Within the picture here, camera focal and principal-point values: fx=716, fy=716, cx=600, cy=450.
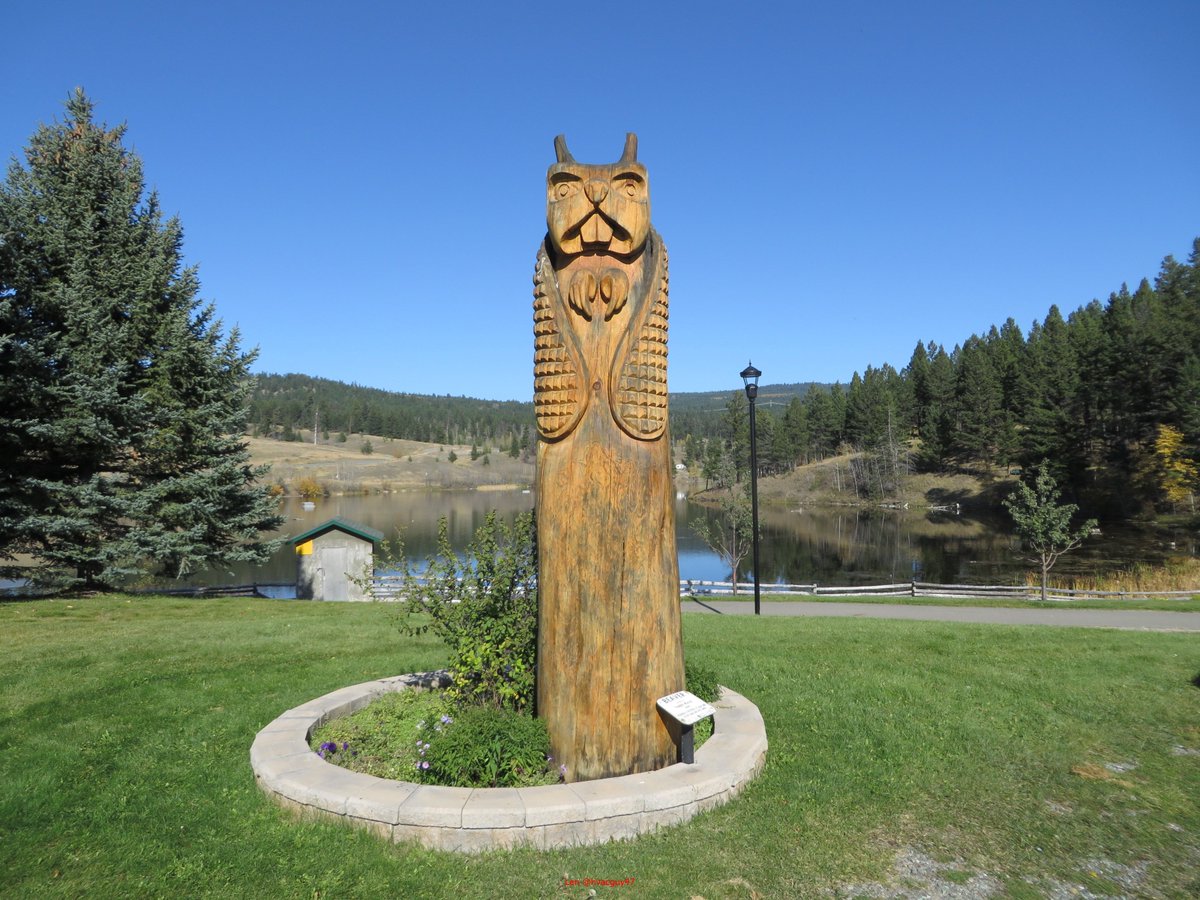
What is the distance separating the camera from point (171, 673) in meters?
8.59

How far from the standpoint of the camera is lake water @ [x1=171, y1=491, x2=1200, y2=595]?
102 feet

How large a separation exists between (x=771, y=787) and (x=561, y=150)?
4982 mm

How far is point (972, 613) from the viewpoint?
1720 centimetres

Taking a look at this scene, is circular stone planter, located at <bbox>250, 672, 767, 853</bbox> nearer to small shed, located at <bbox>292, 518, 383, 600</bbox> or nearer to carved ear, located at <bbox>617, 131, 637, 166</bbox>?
carved ear, located at <bbox>617, 131, 637, 166</bbox>

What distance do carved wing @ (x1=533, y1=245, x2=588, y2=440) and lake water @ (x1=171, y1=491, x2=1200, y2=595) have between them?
17.2 m

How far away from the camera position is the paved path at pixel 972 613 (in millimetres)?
15195

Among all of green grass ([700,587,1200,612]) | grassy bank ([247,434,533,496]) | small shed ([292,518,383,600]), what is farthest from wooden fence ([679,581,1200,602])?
grassy bank ([247,434,533,496])

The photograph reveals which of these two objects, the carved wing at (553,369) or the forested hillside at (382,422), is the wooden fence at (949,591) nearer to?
the carved wing at (553,369)

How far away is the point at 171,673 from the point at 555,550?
20.2ft

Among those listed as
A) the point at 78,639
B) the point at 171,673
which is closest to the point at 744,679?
the point at 171,673

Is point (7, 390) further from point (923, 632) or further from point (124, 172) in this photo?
point (923, 632)

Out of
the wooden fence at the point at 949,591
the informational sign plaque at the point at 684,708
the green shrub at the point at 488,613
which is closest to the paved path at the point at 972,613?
the wooden fence at the point at 949,591

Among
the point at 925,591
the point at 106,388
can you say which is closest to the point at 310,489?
the point at 106,388

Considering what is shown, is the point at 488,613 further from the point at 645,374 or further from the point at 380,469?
the point at 380,469
